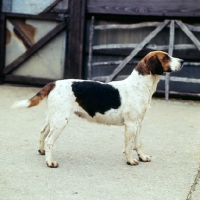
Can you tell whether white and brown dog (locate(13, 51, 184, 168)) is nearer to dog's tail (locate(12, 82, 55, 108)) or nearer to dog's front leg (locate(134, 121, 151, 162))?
dog's tail (locate(12, 82, 55, 108))

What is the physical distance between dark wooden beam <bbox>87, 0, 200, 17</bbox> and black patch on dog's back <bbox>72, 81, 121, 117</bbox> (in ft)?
15.8

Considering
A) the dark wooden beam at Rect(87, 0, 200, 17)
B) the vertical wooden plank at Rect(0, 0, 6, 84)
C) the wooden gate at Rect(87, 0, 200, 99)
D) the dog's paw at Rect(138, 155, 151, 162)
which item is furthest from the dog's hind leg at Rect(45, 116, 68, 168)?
the vertical wooden plank at Rect(0, 0, 6, 84)

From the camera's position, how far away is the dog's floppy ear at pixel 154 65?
5.59 metres

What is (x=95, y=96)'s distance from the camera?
5.57m

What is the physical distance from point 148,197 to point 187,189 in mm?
504

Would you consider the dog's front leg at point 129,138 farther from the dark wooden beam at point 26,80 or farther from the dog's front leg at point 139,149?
the dark wooden beam at point 26,80

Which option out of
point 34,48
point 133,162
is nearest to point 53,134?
point 133,162

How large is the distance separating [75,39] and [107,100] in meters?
5.27

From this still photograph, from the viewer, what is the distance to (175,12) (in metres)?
9.95

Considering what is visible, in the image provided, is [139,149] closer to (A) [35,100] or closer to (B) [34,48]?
(A) [35,100]

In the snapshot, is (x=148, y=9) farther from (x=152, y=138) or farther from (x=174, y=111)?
(x=152, y=138)

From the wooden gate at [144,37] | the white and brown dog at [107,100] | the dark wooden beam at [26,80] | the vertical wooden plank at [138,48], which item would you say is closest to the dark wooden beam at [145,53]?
the wooden gate at [144,37]

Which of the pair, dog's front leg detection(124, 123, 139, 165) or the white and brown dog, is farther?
dog's front leg detection(124, 123, 139, 165)

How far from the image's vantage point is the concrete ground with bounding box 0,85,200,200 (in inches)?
185
